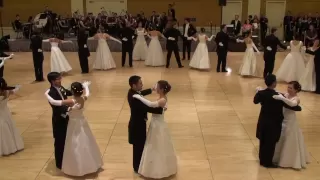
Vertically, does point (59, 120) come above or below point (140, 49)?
below

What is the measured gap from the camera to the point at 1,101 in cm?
591

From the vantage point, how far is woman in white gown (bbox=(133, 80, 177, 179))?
16.5ft

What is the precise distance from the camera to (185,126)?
7570 millimetres

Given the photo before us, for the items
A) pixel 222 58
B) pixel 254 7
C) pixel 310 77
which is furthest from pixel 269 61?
pixel 254 7

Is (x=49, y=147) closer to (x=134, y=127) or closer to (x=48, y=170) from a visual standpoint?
(x=48, y=170)

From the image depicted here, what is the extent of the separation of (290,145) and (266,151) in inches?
13.2

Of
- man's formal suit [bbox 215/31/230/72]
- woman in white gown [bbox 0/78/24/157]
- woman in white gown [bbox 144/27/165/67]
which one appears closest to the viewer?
woman in white gown [bbox 0/78/24/157]

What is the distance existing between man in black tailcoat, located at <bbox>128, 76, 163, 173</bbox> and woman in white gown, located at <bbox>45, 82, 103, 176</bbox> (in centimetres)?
58

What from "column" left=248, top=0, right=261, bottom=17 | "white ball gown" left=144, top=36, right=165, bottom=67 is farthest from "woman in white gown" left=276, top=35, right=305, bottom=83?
"column" left=248, top=0, right=261, bottom=17

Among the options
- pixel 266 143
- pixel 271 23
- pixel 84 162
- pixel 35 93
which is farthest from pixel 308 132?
pixel 271 23

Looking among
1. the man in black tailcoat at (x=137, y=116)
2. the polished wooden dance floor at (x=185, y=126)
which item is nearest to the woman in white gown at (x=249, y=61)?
the polished wooden dance floor at (x=185, y=126)

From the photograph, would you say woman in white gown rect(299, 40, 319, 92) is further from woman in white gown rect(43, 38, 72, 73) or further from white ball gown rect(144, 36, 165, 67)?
woman in white gown rect(43, 38, 72, 73)

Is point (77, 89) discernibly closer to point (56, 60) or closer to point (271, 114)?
point (271, 114)

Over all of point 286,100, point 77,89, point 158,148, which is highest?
point 77,89
